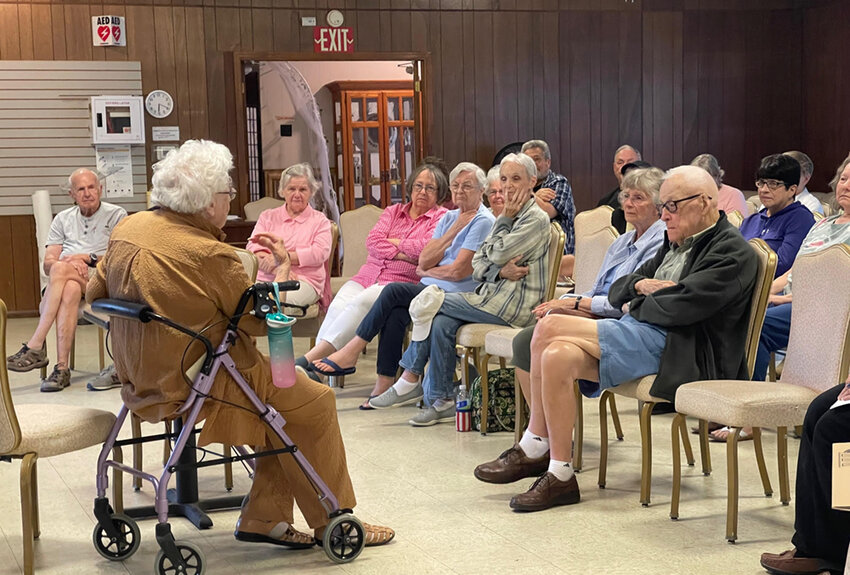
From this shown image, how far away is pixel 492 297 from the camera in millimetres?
4836

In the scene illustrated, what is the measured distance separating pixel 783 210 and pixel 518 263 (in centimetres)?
129

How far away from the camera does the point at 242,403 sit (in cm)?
309

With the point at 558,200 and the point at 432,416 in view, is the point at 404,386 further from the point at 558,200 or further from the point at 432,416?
the point at 558,200

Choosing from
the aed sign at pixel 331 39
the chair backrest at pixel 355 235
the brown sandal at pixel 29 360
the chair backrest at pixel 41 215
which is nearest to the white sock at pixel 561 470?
the chair backrest at pixel 355 235

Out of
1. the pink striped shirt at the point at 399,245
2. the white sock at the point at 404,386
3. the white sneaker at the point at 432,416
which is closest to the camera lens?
the white sneaker at the point at 432,416

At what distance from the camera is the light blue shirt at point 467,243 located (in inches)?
205

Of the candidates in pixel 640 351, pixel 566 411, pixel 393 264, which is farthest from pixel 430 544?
pixel 393 264

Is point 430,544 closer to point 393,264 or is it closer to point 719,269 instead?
point 719,269

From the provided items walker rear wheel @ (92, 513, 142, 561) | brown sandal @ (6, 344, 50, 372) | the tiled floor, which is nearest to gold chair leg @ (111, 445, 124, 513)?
the tiled floor

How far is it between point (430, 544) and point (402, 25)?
23.1 feet

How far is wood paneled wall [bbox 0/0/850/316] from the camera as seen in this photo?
9203mm

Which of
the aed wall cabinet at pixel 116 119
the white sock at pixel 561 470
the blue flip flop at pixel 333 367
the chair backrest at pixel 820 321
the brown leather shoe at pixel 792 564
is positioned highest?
the aed wall cabinet at pixel 116 119

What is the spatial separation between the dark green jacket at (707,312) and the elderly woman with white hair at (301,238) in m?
2.54

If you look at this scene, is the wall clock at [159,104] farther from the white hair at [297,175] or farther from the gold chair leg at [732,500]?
the gold chair leg at [732,500]
